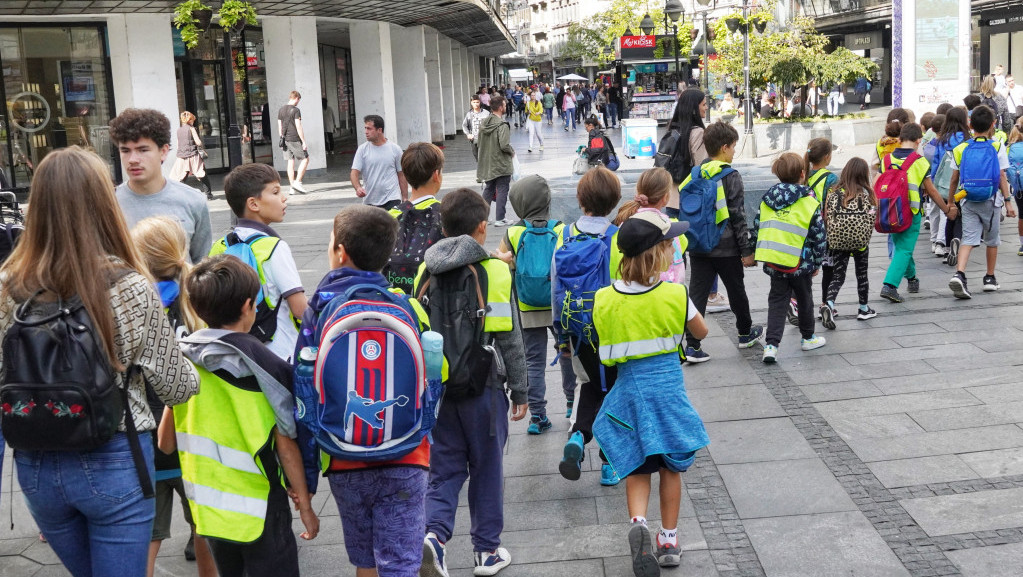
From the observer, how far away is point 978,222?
893 cm

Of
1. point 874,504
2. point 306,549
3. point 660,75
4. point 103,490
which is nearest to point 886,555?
point 874,504

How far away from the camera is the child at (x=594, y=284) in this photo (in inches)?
193

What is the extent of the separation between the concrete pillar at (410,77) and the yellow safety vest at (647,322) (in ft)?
86.8

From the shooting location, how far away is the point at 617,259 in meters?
5.19

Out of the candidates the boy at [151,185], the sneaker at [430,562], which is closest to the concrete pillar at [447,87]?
the boy at [151,185]

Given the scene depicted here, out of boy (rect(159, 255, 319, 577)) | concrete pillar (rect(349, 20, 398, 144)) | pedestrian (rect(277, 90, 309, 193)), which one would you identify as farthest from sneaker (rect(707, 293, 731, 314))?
concrete pillar (rect(349, 20, 398, 144))

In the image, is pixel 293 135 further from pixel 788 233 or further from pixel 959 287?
pixel 788 233

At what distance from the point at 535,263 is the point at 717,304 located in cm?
417

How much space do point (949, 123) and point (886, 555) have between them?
6401 mm

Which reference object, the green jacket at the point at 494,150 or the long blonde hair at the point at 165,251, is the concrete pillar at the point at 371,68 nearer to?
the green jacket at the point at 494,150

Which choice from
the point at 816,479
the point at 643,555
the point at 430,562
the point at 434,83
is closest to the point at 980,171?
the point at 816,479

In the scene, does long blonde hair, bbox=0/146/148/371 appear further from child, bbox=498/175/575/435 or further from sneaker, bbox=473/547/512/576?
child, bbox=498/175/575/435

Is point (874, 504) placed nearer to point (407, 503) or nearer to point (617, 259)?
point (617, 259)

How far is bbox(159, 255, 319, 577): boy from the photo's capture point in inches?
126
